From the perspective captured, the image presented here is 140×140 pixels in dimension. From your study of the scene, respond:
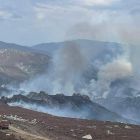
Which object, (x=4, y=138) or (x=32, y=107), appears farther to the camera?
(x=32, y=107)

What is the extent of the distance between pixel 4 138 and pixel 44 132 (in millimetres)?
20720

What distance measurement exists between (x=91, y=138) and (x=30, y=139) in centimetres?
2074

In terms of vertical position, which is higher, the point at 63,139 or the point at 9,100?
the point at 9,100

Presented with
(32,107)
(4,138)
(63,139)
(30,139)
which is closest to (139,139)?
(63,139)

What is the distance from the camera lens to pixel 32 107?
620ft

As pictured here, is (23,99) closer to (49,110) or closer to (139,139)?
(49,110)

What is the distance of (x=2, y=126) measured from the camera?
246 feet

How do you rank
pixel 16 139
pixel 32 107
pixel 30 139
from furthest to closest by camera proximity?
pixel 32 107, pixel 30 139, pixel 16 139

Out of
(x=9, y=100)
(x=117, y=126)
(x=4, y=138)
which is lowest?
(x=4, y=138)

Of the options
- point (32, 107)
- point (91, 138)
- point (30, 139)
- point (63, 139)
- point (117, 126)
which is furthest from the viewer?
point (32, 107)

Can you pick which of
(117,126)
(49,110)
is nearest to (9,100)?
(49,110)

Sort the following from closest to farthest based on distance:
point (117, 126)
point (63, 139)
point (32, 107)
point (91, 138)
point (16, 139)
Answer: point (16, 139) → point (63, 139) → point (91, 138) → point (117, 126) → point (32, 107)

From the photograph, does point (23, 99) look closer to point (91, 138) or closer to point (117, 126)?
point (117, 126)

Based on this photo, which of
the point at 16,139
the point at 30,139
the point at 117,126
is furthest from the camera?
the point at 117,126
